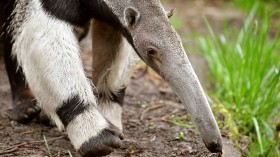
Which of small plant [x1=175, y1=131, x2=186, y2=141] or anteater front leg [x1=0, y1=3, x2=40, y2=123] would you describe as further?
anteater front leg [x1=0, y1=3, x2=40, y2=123]

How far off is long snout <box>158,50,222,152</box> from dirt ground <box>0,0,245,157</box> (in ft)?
2.57

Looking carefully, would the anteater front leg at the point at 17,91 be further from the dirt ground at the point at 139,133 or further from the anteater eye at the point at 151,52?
the anteater eye at the point at 151,52

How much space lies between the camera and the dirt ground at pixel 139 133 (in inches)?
195

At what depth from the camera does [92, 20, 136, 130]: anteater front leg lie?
17.1 feet

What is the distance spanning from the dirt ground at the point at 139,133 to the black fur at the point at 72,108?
37cm

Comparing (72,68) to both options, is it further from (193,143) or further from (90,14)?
(193,143)

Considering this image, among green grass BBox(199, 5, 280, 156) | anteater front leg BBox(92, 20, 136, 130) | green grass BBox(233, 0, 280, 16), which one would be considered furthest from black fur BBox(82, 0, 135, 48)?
green grass BBox(233, 0, 280, 16)

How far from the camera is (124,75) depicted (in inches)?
211

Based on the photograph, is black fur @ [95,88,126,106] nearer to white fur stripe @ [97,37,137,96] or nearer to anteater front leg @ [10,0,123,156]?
white fur stripe @ [97,37,137,96]

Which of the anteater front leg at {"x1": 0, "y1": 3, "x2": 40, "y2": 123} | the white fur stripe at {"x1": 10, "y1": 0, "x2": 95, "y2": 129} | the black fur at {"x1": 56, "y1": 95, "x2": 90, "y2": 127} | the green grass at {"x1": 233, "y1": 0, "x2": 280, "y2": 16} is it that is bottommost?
the green grass at {"x1": 233, "y1": 0, "x2": 280, "y2": 16}

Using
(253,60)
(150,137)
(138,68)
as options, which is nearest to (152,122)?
(150,137)

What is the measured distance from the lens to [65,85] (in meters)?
4.45

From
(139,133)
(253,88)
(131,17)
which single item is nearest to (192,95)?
(131,17)

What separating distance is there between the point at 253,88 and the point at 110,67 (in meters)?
1.79
